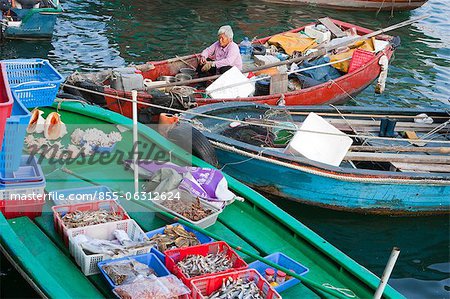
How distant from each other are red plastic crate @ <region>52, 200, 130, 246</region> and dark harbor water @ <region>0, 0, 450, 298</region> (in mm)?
810

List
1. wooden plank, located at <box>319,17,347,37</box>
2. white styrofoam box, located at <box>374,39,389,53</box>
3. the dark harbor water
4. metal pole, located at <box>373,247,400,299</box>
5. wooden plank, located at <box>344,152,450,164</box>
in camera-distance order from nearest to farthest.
Result: metal pole, located at <box>373,247,400,299</box>
the dark harbor water
wooden plank, located at <box>344,152,450,164</box>
white styrofoam box, located at <box>374,39,389,53</box>
wooden plank, located at <box>319,17,347,37</box>

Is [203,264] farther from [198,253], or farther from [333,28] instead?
[333,28]

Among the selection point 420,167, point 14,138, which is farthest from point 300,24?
point 14,138

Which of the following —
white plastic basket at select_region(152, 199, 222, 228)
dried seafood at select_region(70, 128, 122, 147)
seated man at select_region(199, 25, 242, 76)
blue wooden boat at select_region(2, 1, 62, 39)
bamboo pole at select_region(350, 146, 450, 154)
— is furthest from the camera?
blue wooden boat at select_region(2, 1, 62, 39)

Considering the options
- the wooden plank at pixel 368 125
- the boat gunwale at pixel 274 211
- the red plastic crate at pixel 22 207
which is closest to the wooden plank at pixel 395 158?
the wooden plank at pixel 368 125

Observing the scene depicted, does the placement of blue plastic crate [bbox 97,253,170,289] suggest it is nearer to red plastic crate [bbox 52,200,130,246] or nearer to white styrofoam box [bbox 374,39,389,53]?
red plastic crate [bbox 52,200,130,246]

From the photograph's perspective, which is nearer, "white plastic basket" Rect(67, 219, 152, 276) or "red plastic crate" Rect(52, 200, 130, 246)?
"white plastic basket" Rect(67, 219, 152, 276)

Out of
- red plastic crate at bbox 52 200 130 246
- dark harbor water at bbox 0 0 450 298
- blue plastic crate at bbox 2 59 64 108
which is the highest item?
blue plastic crate at bbox 2 59 64 108

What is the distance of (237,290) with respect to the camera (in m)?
4.88

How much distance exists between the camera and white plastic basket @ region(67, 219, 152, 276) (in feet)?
16.8

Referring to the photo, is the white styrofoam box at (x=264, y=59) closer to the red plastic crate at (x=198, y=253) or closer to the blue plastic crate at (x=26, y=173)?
the blue plastic crate at (x=26, y=173)

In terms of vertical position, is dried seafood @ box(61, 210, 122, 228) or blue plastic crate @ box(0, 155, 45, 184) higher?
blue plastic crate @ box(0, 155, 45, 184)

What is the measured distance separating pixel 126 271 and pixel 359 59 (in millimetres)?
8583

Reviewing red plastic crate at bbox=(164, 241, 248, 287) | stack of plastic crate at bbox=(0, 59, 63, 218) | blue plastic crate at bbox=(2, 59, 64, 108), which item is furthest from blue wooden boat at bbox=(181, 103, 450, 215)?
stack of plastic crate at bbox=(0, 59, 63, 218)
